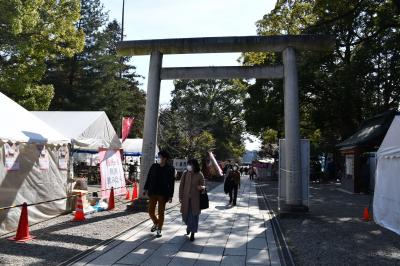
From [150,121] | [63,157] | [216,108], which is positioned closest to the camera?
[63,157]

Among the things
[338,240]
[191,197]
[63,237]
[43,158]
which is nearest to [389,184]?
[338,240]

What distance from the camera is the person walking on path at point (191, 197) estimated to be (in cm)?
838

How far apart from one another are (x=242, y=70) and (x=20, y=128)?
6.56m

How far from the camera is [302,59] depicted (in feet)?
87.6

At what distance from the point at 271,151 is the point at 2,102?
4799cm

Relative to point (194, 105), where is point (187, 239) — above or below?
below

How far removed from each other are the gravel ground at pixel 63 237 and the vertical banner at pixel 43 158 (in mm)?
1343

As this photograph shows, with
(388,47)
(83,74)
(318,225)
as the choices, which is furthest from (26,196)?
(83,74)

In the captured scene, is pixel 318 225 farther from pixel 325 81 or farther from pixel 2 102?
pixel 325 81

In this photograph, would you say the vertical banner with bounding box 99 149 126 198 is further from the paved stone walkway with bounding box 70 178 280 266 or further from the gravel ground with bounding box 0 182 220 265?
the paved stone walkway with bounding box 70 178 280 266

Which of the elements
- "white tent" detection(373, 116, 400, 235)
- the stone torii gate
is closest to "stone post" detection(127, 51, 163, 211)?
the stone torii gate

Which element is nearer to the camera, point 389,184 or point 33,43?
point 389,184

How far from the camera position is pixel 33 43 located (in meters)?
20.2

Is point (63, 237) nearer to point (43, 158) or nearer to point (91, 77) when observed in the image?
point (43, 158)
